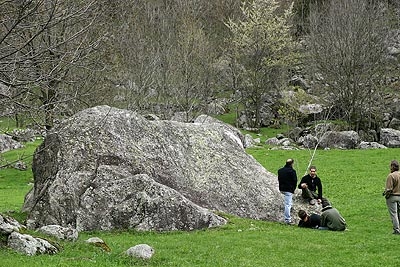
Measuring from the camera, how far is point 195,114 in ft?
227

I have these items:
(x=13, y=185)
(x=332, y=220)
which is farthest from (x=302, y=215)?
(x=13, y=185)

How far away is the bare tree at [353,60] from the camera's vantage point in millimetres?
64500

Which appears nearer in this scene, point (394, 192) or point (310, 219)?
point (394, 192)

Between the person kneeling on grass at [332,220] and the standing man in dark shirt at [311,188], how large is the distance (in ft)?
8.39

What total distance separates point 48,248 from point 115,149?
9.16m

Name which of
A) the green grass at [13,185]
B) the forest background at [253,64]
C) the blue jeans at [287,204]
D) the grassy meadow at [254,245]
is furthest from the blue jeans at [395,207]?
the forest background at [253,64]

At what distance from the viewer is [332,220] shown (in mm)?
23703

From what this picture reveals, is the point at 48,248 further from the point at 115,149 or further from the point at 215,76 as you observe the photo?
the point at 215,76

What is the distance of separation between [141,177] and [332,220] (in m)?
8.68

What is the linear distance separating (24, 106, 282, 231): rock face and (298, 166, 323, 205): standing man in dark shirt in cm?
137

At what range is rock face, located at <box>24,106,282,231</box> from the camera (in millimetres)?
23156

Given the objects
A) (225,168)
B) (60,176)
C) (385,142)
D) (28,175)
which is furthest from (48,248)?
(385,142)

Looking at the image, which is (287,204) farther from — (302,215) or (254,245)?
(254,245)

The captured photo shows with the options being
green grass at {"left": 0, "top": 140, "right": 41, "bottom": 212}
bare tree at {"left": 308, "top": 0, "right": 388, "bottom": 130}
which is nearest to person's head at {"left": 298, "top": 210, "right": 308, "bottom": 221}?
green grass at {"left": 0, "top": 140, "right": 41, "bottom": 212}
